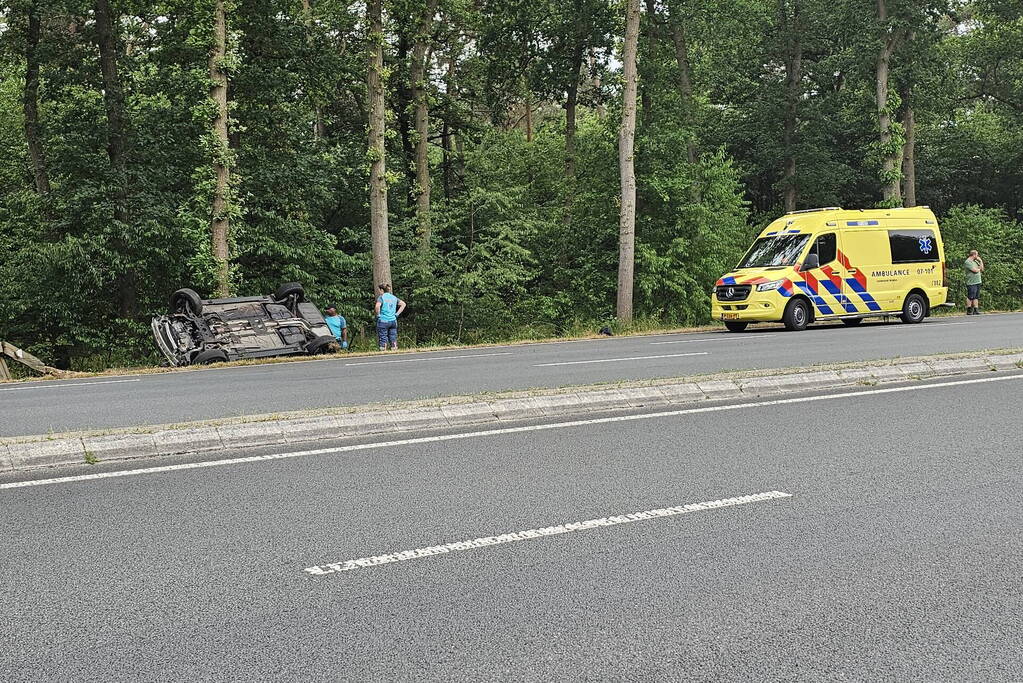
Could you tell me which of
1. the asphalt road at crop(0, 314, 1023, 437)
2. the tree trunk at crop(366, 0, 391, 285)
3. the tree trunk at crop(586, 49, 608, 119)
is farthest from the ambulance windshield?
the tree trunk at crop(586, 49, 608, 119)

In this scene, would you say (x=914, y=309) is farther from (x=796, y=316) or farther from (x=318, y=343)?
(x=318, y=343)

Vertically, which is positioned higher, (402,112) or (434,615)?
(402,112)

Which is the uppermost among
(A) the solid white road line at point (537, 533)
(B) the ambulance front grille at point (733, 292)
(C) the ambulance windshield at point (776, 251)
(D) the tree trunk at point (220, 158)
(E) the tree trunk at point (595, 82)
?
(E) the tree trunk at point (595, 82)

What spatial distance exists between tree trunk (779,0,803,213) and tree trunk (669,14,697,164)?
5.15 metres

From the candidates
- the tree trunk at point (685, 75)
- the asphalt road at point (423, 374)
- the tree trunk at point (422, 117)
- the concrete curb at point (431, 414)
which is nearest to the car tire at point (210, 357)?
the asphalt road at point (423, 374)

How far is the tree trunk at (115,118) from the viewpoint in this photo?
26.6 m

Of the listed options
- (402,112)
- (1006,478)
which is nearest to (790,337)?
(1006,478)

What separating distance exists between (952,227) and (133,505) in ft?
134

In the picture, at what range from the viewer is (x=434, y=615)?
4.17m

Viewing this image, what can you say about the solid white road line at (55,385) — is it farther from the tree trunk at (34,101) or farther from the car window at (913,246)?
the car window at (913,246)

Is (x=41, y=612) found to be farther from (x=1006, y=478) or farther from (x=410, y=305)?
(x=410, y=305)

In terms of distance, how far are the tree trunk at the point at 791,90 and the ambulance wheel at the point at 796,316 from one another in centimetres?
1962

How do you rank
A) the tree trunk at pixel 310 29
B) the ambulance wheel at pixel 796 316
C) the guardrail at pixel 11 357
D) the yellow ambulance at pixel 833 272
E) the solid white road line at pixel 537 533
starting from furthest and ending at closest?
the tree trunk at pixel 310 29
the yellow ambulance at pixel 833 272
the ambulance wheel at pixel 796 316
the guardrail at pixel 11 357
the solid white road line at pixel 537 533

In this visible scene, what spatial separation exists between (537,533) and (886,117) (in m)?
34.4
